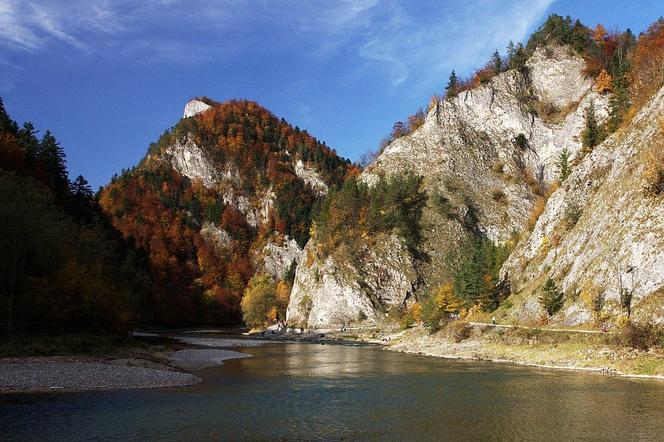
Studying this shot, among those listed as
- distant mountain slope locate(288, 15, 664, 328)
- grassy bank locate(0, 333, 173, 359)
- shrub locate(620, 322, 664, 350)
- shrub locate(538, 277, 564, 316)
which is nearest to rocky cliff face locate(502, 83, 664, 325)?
shrub locate(538, 277, 564, 316)

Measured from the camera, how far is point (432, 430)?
2589cm

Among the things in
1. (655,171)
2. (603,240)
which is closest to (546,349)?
(603,240)

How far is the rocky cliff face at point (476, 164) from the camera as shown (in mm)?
130500

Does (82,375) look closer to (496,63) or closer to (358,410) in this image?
(358,410)

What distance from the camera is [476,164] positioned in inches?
5719

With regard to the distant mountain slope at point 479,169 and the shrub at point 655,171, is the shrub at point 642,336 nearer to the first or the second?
the shrub at point 655,171

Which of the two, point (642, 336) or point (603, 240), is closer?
point (642, 336)

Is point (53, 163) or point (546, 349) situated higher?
point (53, 163)

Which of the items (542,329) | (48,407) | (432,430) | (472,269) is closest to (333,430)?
(432,430)

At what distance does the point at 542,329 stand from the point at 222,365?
125 ft

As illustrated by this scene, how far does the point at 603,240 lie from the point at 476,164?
84122 millimetres

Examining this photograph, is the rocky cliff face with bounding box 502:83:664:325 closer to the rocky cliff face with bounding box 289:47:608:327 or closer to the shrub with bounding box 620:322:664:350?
the shrub with bounding box 620:322:664:350

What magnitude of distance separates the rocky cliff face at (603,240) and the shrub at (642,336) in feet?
6.12

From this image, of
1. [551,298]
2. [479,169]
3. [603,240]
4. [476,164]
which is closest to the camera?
[603,240]
